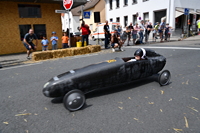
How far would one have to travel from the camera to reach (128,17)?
29719 millimetres

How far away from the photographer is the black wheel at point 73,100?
10.5 ft

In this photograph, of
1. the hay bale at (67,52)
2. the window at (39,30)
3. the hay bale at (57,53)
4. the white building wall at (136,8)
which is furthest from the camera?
the white building wall at (136,8)

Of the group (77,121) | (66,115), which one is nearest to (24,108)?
(66,115)

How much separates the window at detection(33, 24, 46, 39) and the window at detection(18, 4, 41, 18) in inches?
32.9

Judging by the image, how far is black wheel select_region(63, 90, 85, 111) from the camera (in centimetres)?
320

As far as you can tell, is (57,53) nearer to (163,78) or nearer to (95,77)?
(95,77)

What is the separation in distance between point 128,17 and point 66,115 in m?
28.8

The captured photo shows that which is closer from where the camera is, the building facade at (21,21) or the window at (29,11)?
the building facade at (21,21)

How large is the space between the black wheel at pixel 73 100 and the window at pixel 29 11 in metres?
13.2

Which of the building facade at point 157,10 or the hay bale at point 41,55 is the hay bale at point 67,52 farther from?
the building facade at point 157,10

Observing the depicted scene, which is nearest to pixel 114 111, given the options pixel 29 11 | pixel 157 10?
pixel 29 11

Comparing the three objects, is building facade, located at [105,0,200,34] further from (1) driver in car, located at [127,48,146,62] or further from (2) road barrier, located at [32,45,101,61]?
(1) driver in car, located at [127,48,146,62]

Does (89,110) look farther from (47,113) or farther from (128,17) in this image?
(128,17)

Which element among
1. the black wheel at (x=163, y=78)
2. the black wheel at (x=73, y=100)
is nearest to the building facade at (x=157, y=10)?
the black wheel at (x=163, y=78)
